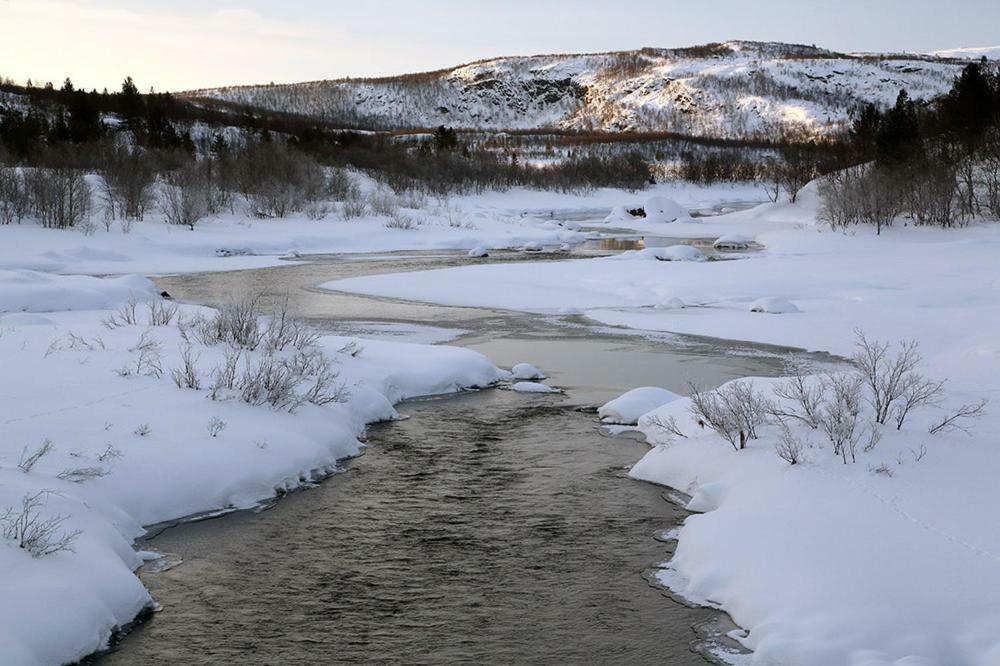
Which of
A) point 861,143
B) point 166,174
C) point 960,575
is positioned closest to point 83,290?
point 960,575

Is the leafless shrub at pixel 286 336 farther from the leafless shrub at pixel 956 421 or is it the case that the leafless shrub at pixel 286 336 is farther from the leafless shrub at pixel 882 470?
the leafless shrub at pixel 956 421

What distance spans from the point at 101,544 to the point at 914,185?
34.3m

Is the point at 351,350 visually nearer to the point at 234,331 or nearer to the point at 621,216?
the point at 234,331

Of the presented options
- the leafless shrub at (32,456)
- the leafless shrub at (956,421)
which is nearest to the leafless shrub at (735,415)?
the leafless shrub at (956,421)

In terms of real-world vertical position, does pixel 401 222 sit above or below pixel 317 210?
below

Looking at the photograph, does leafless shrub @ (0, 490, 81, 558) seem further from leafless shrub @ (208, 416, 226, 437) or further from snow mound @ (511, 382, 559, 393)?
snow mound @ (511, 382, 559, 393)

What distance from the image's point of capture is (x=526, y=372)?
46.0 feet

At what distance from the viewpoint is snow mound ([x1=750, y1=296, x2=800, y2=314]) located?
64.0 ft

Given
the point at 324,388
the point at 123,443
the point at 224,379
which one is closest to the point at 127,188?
the point at 324,388

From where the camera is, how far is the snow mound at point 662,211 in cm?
5634

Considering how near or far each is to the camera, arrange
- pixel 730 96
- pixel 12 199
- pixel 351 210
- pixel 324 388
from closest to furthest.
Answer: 1. pixel 324 388
2. pixel 12 199
3. pixel 351 210
4. pixel 730 96

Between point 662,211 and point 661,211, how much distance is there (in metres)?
0.06

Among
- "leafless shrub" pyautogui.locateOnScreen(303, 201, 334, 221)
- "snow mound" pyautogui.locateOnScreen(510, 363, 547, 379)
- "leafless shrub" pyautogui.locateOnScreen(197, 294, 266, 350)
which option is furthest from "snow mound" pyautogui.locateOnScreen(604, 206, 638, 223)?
"leafless shrub" pyautogui.locateOnScreen(197, 294, 266, 350)

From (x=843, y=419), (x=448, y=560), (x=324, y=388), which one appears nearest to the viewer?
(x=448, y=560)
